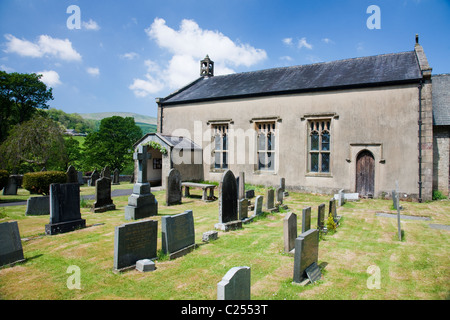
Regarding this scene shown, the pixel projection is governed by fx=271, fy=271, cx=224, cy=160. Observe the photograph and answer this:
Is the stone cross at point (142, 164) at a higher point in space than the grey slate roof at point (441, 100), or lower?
lower

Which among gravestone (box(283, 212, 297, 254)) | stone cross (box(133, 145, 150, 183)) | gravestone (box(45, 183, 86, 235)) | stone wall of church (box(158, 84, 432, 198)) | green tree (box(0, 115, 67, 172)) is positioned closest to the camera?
gravestone (box(283, 212, 297, 254))

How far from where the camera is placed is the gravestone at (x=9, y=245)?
5520 millimetres

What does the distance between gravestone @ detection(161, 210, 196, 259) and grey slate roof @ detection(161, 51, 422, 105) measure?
12.7 metres

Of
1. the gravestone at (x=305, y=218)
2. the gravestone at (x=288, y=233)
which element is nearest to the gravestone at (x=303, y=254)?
the gravestone at (x=288, y=233)

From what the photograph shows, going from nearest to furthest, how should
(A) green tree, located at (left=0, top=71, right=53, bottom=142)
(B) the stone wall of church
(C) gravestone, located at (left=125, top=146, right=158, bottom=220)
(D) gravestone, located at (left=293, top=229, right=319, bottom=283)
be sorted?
(D) gravestone, located at (left=293, top=229, right=319, bottom=283), (C) gravestone, located at (left=125, top=146, right=158, bottom=220), (B) the stone wall of church, (A) green tree, located at (left=0, top=71, right=53, bottom=142)

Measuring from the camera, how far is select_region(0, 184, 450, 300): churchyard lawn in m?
4.44

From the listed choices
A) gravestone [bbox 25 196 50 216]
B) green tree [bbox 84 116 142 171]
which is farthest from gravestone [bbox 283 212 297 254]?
green tree [bbox 84 116 142 171]

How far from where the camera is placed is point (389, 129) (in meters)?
14.2

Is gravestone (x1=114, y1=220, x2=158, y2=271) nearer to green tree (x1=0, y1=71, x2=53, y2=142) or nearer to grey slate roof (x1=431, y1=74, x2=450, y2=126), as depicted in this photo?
grey slate roof (x1=431, y1=74, x2=450, y2=126)

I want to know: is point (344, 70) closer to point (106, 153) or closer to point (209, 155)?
point (209, 155)

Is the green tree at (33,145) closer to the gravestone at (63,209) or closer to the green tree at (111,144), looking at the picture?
the green tree at (111,144)

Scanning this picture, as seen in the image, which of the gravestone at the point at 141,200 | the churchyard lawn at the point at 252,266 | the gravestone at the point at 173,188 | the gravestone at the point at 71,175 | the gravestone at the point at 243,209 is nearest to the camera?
the churchyard lawn at the point at 252,266

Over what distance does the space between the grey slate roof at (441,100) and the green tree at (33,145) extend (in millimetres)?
25870

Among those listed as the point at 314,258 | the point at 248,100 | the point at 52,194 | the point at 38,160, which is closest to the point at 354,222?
the point at 314,258
